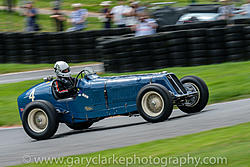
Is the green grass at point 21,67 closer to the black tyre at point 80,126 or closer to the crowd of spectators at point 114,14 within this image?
the crowd of spectators at point 114,14

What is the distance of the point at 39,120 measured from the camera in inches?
350

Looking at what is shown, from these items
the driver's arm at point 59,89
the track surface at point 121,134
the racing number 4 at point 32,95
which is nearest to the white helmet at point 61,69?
Answer: the driver's arm at point 59,89

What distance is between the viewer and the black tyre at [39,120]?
28.6 feet

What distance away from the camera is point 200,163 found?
5117 mm

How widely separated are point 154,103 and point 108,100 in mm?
943

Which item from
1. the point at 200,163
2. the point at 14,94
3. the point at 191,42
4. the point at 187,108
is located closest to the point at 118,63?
the point at 191,42

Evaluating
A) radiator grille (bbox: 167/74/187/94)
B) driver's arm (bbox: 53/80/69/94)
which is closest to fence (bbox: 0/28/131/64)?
driver's arm (bbox: 53/80/69/94)

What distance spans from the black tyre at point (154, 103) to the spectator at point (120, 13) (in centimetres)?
898

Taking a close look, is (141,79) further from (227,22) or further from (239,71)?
(227,22)

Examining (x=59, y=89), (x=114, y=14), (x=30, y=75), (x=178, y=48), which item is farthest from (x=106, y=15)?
(x=59, y=89)

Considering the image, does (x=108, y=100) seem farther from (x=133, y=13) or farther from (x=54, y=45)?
(x=54, y=45)

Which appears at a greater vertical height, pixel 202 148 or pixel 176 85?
pixel 176 85

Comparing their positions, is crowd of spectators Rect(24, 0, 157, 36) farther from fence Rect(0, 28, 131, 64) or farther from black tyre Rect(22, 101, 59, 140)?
black tyre Rect(22, 101, 59, 140)

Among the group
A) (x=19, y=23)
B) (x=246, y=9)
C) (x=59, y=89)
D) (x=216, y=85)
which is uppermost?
(x=19, y=23)
